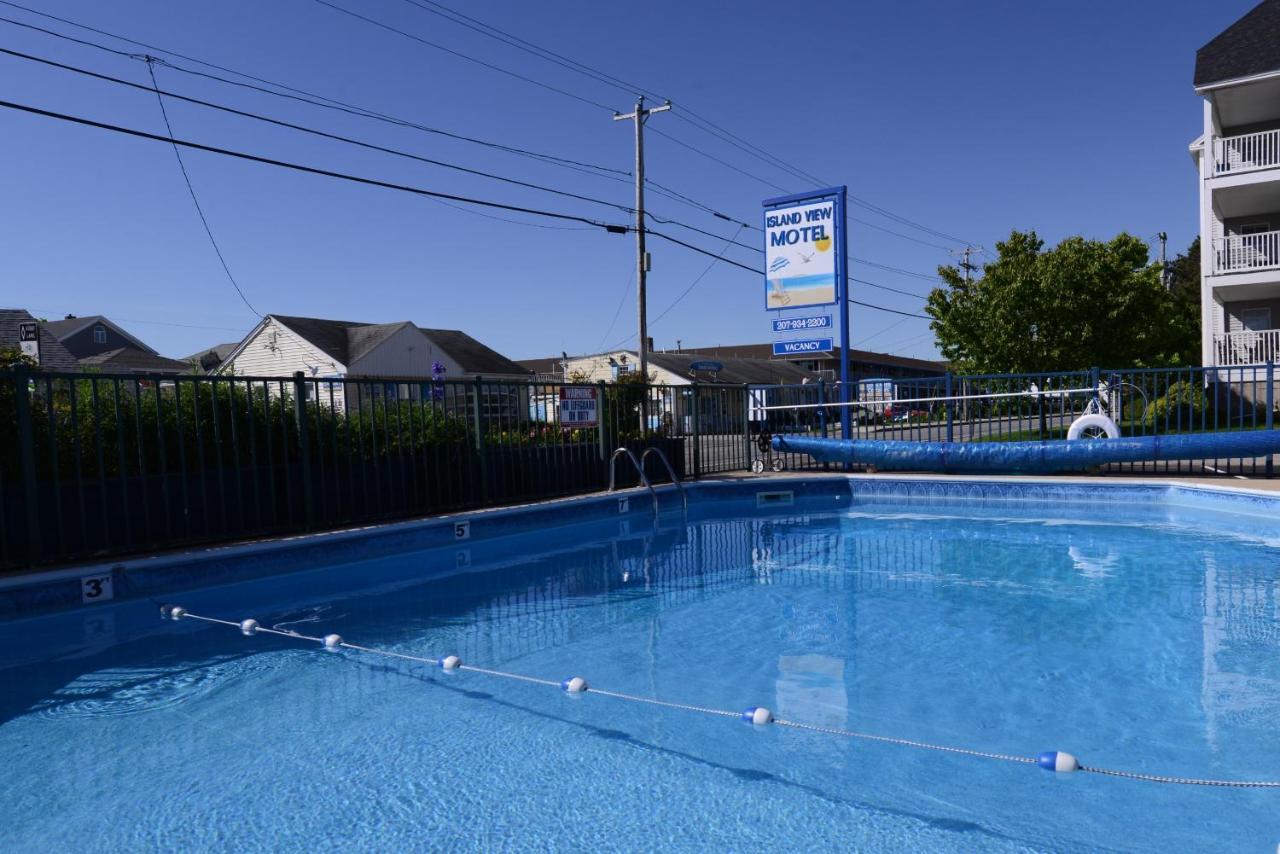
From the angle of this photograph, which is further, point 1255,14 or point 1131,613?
point 1255,14

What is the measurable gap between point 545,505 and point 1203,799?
29.4 ft

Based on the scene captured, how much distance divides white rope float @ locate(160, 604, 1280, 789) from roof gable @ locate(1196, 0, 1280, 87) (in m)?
24.5

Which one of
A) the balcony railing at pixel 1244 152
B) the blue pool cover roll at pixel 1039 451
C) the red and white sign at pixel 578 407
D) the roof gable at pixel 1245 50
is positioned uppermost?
the roof gable at pixel 1245 50

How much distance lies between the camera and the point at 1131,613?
6.60 metres

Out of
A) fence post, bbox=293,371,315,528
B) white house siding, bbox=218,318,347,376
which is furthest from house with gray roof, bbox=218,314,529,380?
fence post, bbox=293,371,315,528

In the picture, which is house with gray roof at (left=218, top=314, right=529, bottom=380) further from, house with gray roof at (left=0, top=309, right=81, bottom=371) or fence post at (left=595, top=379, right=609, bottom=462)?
fence post at (left=595, top=379, right=609, bottom=462)

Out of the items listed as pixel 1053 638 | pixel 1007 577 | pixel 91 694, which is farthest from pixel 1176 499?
pixel 91 694

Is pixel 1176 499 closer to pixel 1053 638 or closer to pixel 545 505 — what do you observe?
pixel 1053 638

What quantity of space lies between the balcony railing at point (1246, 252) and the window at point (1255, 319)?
1.82m

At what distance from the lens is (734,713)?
437cm

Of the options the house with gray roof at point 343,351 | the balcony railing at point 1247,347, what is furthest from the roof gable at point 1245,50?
the house with gray roof at point 343,351

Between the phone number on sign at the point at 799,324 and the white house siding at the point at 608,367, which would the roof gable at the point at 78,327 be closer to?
the white house siding at the point at 608,367

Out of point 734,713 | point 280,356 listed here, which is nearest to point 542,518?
point 734,713

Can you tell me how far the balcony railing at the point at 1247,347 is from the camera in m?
22.0
